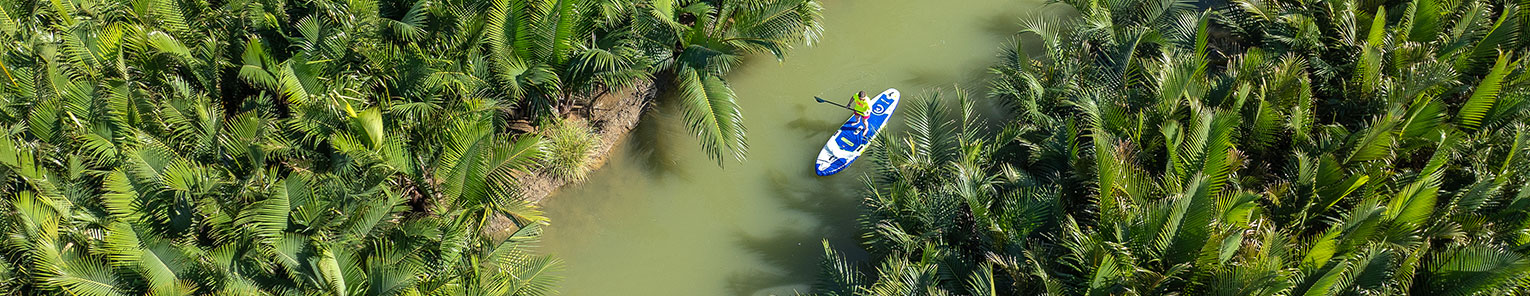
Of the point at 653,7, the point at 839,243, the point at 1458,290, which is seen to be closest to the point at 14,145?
the point at 653,7

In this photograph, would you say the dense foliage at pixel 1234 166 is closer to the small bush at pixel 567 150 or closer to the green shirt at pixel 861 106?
the green shirt at pixel 861 106

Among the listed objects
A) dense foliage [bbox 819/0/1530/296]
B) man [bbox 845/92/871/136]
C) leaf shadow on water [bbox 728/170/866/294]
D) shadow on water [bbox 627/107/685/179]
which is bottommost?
leaf shadow on water [bbox 728/170/866/294]

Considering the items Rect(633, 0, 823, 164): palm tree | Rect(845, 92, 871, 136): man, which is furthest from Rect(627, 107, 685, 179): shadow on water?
Rect(845, 92, 871, 136): man

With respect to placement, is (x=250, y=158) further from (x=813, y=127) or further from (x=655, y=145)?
(x=813, y=127)

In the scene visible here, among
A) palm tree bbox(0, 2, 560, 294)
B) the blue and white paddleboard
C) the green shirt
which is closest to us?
palm tree bbox(0, 2, 560, 294)

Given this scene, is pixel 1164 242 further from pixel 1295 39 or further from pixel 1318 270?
pixel 1295 39

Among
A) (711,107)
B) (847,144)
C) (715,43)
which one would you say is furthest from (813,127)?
(715,43)

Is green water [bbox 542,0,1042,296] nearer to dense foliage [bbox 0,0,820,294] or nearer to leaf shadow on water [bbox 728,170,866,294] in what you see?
leaf shadow on water [bbox 728,170,866,294]
